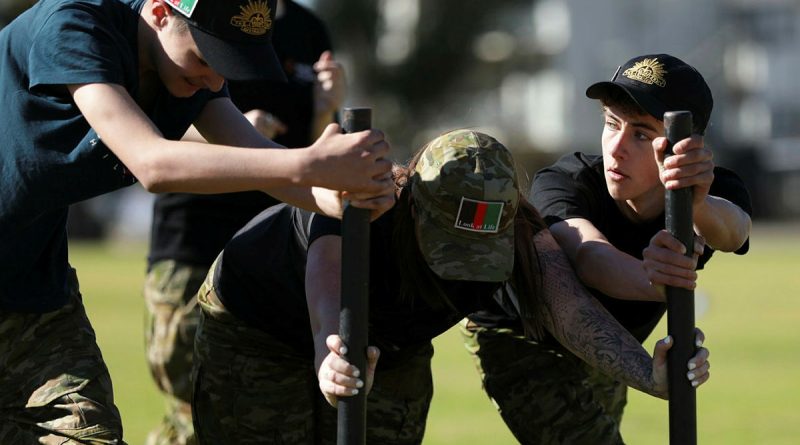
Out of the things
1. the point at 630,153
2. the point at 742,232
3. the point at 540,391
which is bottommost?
the point at 540,391

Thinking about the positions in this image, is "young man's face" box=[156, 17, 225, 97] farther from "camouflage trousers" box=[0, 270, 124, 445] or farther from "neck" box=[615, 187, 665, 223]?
"neck" box=[615, 187, 665, 223]

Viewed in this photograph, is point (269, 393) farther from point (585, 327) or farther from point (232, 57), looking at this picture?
point (232, 57)

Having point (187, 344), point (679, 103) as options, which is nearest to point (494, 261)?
point (679, 103)

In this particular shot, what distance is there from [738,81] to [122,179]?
168ft

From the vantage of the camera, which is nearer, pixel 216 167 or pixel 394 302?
pixel 216 167

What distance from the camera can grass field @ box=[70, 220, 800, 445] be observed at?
950 cm

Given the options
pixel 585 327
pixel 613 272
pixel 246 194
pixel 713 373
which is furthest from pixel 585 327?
pixel 713 373

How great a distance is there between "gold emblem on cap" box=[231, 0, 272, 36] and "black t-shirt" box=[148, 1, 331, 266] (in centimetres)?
269

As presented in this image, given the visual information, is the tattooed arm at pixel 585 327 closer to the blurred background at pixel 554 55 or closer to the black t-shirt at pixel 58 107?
the black t-shirt at pixel 58 107

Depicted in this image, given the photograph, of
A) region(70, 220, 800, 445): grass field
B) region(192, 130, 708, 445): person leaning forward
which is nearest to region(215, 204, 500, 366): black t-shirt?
region(192, 130, 708, 445): person leaning forward

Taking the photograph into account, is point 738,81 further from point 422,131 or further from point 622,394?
point 622,394

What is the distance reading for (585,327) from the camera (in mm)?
4984

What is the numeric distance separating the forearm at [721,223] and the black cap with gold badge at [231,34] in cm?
156

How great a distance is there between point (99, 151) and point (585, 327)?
1.81m
